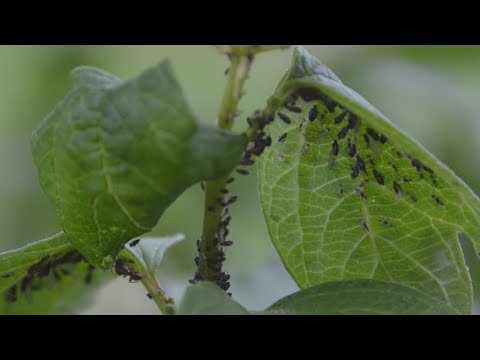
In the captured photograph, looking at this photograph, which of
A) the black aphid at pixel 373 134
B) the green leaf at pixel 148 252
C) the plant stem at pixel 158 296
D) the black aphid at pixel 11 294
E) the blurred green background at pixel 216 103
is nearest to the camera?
the black aphid at pixel 373 134

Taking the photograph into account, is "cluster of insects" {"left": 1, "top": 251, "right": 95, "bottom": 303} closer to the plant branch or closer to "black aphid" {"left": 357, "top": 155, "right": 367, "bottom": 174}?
the plant branch

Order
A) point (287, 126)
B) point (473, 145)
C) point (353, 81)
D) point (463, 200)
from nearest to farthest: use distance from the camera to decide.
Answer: point (463, 200) < point (287, 126) < point (473, 145) < point (353, 81)

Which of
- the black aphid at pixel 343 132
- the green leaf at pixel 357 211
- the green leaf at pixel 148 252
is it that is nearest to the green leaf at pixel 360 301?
the green leaf at pixel 357 211

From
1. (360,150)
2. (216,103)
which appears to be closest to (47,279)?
(360,150)

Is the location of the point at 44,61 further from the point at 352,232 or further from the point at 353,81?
the point at 352,232

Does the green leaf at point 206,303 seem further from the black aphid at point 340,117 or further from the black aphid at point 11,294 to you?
the black aphid at point 11,294

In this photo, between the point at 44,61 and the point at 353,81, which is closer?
the point at 353,81

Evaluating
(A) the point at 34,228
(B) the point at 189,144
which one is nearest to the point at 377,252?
(B) the point at 189,144

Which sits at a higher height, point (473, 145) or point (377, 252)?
point (473, 145)
